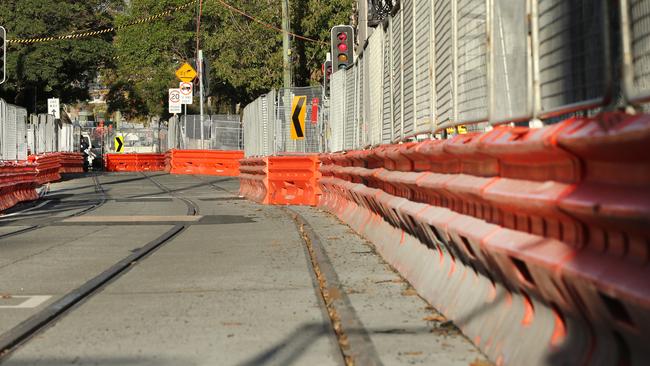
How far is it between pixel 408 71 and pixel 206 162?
34.3 m

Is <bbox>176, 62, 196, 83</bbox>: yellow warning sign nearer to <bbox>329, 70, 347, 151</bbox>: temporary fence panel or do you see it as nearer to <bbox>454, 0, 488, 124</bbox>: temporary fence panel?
<bbox>329, 70, 347, 151</bbox>: temporary fence panel

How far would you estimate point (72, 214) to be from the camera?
61.0 ft

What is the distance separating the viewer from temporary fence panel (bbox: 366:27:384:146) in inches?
520

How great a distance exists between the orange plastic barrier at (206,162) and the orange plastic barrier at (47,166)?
6.85 m

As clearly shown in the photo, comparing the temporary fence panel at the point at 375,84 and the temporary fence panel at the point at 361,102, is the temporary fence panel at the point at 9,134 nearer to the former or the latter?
the temporary fence panel at the point at 361,102

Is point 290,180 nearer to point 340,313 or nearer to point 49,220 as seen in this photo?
point 49,220

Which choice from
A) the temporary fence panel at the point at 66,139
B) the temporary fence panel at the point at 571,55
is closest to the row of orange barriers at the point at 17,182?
the temporary fence panel at the point at 571,55

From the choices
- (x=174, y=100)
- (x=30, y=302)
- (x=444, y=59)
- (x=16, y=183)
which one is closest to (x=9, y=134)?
(x=16, y=183)

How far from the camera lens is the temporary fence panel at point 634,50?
13.0 feet

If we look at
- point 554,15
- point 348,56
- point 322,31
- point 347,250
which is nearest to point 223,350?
point 554,15

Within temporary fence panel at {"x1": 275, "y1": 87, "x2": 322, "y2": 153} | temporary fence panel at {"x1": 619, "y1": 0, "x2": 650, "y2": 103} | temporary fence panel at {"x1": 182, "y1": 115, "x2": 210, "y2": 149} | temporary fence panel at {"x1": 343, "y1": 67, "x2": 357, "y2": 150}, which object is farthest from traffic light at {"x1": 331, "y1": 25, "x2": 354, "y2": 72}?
temporary fence panel at {"x1": 182, "y1": 115, "x2": 210, "y2": 149}

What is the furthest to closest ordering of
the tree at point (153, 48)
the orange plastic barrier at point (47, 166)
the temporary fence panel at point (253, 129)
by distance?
the tree at point (153, 48), the orange plastic barrier at point (47, 166), the temporary fence panel at point (253, 129)

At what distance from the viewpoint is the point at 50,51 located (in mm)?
75750

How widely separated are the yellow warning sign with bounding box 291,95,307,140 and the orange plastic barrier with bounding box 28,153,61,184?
458 inches
